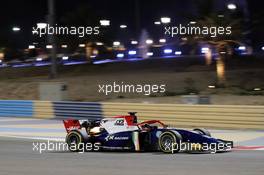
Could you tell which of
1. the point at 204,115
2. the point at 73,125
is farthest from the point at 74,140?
the point at 204,115

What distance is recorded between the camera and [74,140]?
495 inches

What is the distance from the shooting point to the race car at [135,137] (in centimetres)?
1130

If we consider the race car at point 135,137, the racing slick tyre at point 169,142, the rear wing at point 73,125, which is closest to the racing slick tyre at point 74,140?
the race car at point 135,137

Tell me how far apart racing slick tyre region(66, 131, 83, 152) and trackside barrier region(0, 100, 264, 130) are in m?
5.61

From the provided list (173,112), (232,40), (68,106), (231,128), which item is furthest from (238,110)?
(232,40)

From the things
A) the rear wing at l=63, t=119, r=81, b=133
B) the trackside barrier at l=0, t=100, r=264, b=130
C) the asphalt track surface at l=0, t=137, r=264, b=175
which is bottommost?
the asphalt track surface at l=0, t=137, r=264, b=175

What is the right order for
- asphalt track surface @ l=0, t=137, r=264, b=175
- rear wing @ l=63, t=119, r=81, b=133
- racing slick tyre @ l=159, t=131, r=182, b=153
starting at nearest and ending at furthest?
asphalt track surface @ l=0, t=137, r=264, b=175 → racing slick tyre @ l=159, t=131, r=182, b=153 → rear wing @ l=63, t=119, r=81, b=133

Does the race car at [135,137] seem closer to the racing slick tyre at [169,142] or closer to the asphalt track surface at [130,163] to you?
the racing slick tyre at [169,142]

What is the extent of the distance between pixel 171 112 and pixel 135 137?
632 cm

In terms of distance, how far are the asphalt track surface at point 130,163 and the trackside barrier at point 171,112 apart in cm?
410

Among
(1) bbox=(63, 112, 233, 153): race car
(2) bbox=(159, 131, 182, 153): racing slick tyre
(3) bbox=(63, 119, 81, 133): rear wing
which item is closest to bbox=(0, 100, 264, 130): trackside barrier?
(1) bbox=(63, 112, 233, 153): race car

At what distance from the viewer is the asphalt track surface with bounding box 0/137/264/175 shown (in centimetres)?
960

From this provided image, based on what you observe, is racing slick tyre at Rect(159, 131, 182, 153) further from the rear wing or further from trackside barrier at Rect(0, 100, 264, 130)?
trackside barrier at Rect(0, 100, 264, 130)

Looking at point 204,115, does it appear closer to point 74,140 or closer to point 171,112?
point 171,112
